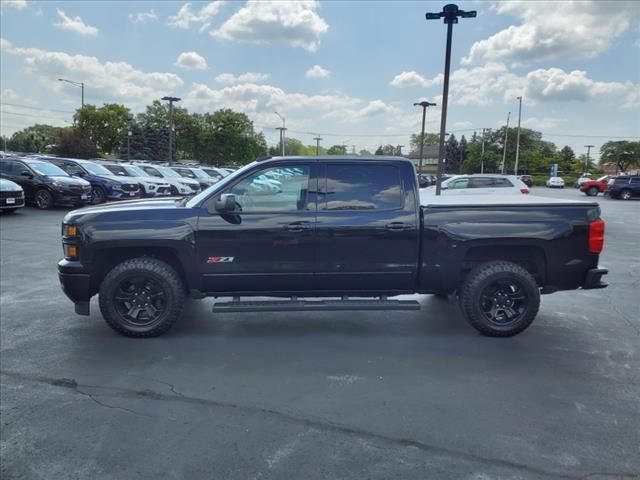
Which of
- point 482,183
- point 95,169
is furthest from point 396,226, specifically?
point 95,169

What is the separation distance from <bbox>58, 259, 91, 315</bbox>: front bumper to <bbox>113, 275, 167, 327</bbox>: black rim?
1.09 ft

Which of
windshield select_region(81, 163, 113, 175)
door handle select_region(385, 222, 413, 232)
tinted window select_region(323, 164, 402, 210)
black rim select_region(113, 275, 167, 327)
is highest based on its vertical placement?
windshield select_region(81, 163, 113, 175)

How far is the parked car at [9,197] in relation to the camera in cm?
1403

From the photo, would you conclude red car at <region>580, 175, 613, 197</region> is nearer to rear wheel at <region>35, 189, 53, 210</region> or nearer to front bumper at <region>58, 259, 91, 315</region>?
rear wheel at <region>35, 189, 53, 210</region>

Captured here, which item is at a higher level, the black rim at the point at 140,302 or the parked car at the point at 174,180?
the parked car at the point at 174,180

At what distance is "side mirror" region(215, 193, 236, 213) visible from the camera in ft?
15.0

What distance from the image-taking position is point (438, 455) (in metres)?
2.92

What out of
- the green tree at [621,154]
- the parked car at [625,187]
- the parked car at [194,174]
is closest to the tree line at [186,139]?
the green tree at [621,154]

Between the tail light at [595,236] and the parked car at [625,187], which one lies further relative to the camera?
the parked car at [625,187]

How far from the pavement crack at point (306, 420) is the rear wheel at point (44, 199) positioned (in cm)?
1410

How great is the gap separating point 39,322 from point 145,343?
1.53 metres

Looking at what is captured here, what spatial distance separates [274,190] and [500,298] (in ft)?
8.59

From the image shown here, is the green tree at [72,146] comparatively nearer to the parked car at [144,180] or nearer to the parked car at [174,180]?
the parked car at [174,180]

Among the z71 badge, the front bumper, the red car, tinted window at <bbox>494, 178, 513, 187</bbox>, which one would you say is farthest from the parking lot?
the red car
